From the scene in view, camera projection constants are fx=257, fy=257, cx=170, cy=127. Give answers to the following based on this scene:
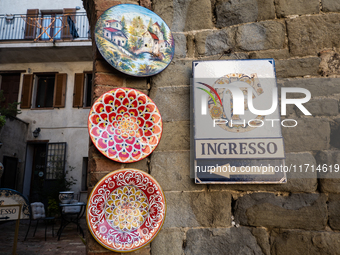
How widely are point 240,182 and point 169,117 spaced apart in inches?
24.2

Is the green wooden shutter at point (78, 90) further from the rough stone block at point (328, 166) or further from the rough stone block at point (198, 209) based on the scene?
the rough stone block at point (328, 166)

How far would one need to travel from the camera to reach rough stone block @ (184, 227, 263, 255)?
151 centimetres

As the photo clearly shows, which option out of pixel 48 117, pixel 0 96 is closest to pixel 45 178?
pixel 48 117

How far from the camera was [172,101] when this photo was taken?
5.75 feet

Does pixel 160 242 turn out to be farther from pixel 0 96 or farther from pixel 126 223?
pixel 0 96

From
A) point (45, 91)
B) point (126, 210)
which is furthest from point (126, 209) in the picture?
point (45, 91)

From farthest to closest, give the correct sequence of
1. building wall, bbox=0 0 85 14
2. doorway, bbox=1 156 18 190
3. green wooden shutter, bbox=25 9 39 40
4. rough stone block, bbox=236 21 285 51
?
building wall, bbox=0 0 85 14, green wooden shutter, bbox=25 9 39 40, doorway, bbox=1 156 18 190, rough stone block, bbox=236 21 285 51

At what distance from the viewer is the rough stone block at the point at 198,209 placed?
1.56 m

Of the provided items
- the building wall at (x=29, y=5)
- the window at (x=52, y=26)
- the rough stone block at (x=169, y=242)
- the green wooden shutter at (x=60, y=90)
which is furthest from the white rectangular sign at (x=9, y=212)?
the building wall at (x=29, y=5)

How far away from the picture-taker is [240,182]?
5.05ft

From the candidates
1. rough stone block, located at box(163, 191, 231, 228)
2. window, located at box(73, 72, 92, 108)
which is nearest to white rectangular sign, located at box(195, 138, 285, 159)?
rough stone block, located at box(163, 191, 231, 228)

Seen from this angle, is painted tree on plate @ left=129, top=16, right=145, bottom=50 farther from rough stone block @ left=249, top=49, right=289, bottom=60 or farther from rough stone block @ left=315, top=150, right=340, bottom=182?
rough stone block @ left=315, top=150, right=340, bottom=182

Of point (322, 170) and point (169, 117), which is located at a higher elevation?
point (169, 117)

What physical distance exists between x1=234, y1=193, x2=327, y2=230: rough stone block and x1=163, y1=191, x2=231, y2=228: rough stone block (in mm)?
87
